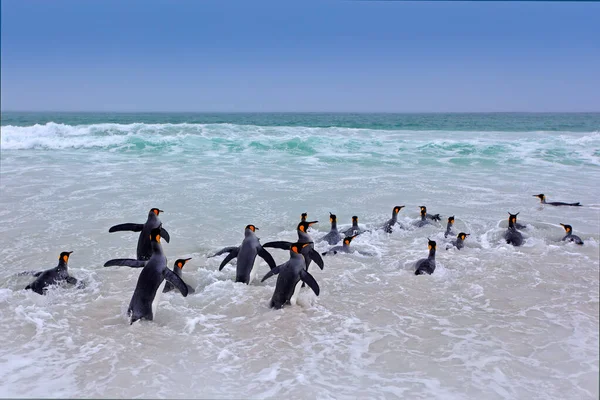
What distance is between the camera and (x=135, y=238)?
754 centimetres

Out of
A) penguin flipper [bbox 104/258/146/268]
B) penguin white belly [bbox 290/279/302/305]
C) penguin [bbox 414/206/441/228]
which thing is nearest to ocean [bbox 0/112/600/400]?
penguin white belly [bbox 290/279/302/305]

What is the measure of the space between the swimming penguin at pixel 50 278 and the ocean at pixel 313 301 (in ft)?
0.52

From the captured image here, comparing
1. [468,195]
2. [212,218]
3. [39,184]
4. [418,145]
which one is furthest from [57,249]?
[418,145]

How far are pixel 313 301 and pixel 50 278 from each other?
9.53 ft

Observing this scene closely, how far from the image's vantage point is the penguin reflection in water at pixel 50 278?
5.17 meters

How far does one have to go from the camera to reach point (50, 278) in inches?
208

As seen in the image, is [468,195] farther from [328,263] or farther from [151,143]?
[151,143]

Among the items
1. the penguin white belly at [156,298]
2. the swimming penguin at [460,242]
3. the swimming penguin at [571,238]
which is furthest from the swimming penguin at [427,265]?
the penguin white belly at [156,298]

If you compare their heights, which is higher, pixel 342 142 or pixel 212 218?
pixel 342 142

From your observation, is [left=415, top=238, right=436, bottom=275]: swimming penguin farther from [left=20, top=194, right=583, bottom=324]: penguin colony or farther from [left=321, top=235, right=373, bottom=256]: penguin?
[left=321, top=235, right=373, bottom=256]: penguin

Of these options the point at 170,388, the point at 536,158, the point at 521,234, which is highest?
the point at 536,158

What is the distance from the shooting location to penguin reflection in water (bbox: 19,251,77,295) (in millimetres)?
5172

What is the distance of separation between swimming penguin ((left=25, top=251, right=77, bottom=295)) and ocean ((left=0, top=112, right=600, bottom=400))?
0.52 ft

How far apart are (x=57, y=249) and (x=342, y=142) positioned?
60.1 ft
